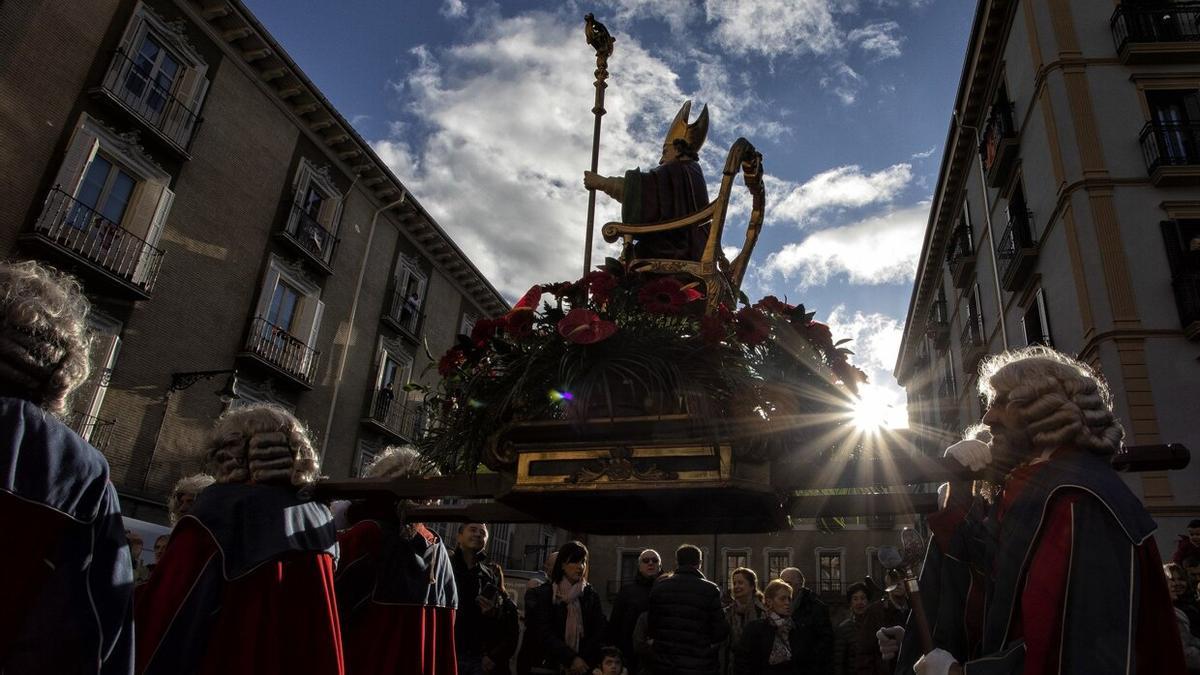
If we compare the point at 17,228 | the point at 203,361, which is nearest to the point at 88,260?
the point at 17,228

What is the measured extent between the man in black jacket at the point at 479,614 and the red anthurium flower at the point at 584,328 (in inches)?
120

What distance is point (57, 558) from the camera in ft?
6.46

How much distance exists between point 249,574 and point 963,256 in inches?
917

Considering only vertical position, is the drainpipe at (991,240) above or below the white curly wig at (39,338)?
above

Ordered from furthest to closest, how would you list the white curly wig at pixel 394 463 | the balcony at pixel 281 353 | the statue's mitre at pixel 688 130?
the balcony at pixel 281 353 < the statue's mitre at pixel 688 130 < the white curly wig at pixel 394 463

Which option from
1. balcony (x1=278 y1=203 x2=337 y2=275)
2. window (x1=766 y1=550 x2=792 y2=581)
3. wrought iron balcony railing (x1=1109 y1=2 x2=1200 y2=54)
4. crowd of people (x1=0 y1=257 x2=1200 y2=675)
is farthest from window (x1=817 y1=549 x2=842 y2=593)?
crowd of people (x1=0 y1=257 x2=1200 y2=675)

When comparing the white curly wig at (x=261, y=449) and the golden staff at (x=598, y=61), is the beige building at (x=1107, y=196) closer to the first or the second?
the golden staff at (x=598, y=61)

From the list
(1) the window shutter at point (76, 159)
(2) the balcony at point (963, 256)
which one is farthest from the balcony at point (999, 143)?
(1) the window shutter at point (76, 159)

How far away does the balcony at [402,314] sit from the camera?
71.8 feet

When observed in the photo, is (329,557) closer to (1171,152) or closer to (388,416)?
(1171,152)

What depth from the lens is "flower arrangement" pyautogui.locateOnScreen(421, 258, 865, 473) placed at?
2.82 m

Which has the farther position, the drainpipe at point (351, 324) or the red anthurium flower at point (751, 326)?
the drainpipe at point (351, 324)

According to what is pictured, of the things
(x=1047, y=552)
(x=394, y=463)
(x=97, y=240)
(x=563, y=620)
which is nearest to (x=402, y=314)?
(x=97, y=240)

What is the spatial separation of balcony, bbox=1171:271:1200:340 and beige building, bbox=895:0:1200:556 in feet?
0.07
